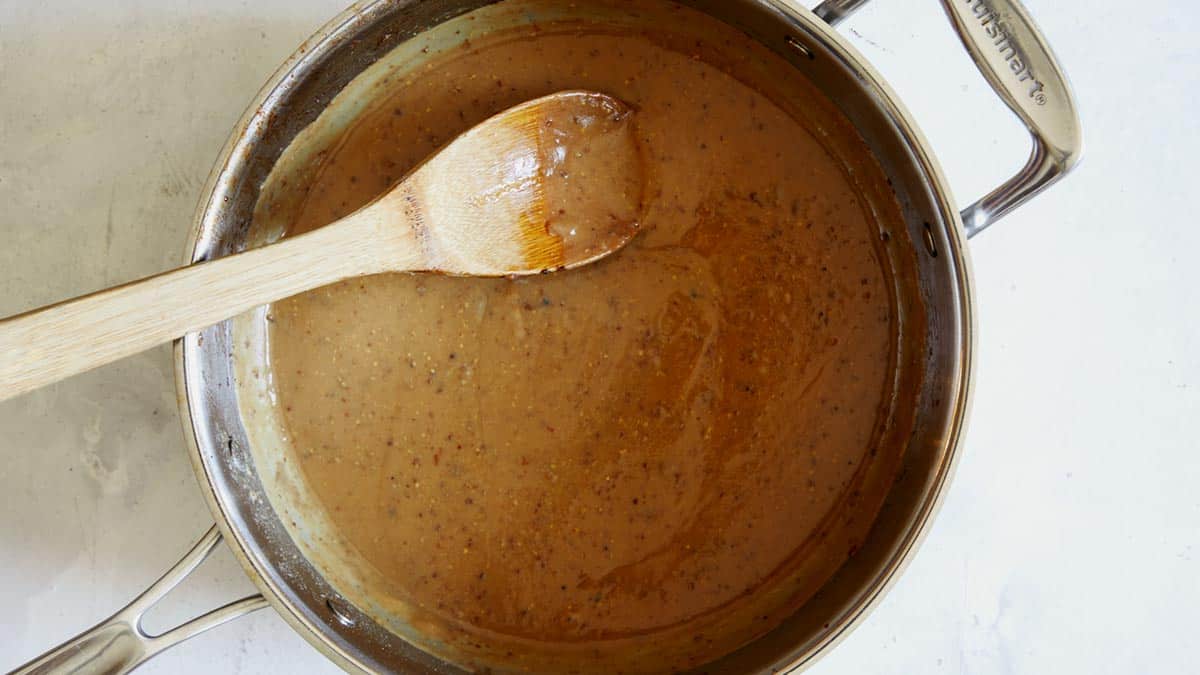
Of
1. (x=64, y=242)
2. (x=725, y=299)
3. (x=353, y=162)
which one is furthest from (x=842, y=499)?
(x=64, y=242)

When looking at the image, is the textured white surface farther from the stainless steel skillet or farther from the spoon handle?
the spoon handle

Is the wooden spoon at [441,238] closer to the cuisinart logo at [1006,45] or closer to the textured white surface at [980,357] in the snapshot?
the textured white surface at [980,357]

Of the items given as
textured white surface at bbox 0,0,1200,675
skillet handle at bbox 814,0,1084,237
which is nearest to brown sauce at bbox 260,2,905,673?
textured white surface at bbox 0,0,1200,675

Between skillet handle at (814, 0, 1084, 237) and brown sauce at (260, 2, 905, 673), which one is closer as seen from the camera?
skillet handle at (814, 0, 1084, 237)

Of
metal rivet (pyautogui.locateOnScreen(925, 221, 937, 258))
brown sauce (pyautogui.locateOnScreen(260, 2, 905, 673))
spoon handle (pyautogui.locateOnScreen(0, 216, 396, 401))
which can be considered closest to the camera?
spoon handle (pyautogui.locateOnScreen(0, 216, 396, 401))

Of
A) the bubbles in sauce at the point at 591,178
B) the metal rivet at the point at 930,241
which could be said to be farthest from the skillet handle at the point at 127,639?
the metal rivet at the point at 930,241

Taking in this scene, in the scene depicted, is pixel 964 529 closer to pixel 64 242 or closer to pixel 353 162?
pixel 353 162
